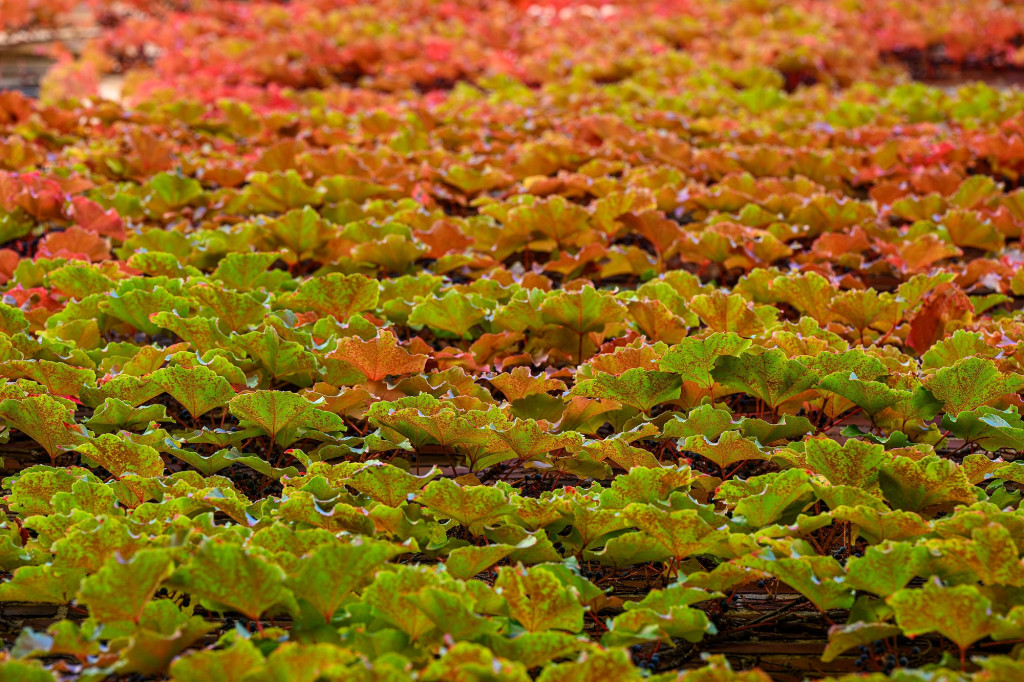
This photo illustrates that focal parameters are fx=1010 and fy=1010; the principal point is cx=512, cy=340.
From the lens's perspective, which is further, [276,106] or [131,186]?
[276,106]

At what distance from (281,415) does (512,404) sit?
358 millimetres

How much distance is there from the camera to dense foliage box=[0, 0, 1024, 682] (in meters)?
1.05

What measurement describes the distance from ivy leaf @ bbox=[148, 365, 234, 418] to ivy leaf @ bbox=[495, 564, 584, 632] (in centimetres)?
59

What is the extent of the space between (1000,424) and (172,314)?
1.22m

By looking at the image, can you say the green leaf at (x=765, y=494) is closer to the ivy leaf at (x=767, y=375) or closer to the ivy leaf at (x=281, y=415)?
the ivy leaf at (x=767, y=375)

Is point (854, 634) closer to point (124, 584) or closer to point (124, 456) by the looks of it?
point (124, 584)

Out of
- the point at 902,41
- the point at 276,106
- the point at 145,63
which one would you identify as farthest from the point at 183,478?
the point at 902,41

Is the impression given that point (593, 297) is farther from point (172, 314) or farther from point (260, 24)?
point (260, 24)

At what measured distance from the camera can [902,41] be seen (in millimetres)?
5574

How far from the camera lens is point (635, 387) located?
146 cm

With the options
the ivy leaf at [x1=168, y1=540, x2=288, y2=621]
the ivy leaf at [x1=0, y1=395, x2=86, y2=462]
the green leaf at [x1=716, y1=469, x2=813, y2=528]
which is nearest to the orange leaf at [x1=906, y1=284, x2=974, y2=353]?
the green leaf at [x1=716, y1=469, x2=813, y2=528]

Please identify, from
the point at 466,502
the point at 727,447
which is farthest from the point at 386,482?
the point at 727,447

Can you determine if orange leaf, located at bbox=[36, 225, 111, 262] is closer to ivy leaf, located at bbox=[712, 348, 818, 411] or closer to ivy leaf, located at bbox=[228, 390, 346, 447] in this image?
ivy leaf, located at bbox=[228, 390, 346, 447]

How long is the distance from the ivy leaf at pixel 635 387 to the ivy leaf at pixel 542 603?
0.44 metres
